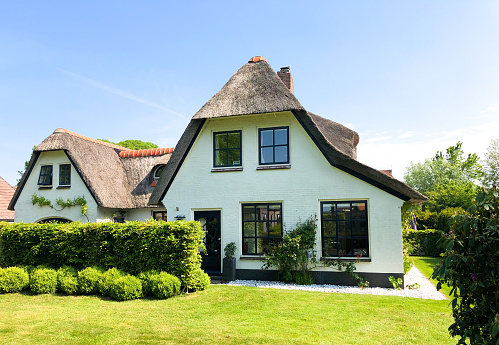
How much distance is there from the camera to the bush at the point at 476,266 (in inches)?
133

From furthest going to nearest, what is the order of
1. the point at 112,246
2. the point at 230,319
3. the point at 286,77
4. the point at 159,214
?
the point at 159,214 → the point at 286,77 → the point at 112,246 → the point at 230,319

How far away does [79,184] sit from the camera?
18484 mm

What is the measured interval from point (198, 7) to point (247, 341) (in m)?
9.32

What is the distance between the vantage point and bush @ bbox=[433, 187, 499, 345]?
3379 mm

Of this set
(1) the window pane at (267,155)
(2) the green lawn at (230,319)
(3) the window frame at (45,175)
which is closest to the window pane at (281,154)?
(1) the window pane at (267,155)

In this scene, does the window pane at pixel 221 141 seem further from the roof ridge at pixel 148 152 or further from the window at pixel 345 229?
the roof ridge at pixel 148 152

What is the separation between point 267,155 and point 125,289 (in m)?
6.57

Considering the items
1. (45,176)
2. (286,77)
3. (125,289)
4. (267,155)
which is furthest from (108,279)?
(45,176)

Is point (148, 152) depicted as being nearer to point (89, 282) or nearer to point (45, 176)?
point (45, 176)

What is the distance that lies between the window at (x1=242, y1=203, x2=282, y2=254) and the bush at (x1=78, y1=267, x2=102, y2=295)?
16.5 ft

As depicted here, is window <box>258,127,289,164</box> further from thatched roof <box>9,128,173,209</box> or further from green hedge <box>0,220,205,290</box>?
thatched roof <box>9,128,173,209</box>

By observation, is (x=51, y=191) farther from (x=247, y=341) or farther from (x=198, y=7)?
(x=247, y=341)

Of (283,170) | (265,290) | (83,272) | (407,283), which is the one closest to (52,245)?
(83,272)

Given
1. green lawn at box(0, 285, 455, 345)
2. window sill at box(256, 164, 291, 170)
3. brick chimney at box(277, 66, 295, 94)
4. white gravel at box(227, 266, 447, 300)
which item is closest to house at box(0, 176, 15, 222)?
green lawn at box(0, 285, 455, 345)
